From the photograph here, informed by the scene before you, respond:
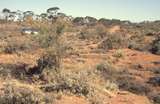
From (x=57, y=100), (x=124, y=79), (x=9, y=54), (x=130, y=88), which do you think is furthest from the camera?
(x=9, y=54)

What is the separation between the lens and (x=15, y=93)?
1167cm

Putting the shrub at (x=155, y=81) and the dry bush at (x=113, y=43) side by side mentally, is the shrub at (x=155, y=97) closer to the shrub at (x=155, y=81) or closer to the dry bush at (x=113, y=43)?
the shrub at (x=155, y=81)

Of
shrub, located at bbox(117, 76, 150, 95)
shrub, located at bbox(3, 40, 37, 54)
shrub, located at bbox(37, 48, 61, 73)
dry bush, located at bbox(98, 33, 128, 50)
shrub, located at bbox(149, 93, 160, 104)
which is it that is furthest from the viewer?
dry bush, located at bbox(98, 33, 128, 50)

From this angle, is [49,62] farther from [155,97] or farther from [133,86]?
[155,97]

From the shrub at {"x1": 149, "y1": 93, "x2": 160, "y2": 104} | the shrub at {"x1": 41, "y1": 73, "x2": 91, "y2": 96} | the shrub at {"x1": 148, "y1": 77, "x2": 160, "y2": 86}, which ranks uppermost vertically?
the shrub at {"x1": 41, "y1": 73, "x2": 91, "y2": 96}

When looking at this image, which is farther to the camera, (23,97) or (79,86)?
(79,86)

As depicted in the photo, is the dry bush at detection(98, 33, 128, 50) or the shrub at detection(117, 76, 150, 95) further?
the dry bush at detection(98, 33, 128, 50)

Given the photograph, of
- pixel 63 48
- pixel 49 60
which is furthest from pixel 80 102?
pixel 63 48

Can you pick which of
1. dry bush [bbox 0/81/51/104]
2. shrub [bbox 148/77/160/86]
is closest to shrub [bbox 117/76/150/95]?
shrub [bbox 148/77/160/86]

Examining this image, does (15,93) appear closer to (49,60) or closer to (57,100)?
(57,100)

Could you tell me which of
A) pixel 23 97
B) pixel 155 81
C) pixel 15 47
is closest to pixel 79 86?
pixel 23 97

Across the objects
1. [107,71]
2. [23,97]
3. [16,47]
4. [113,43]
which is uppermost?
[16,47]

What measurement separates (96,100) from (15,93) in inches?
116

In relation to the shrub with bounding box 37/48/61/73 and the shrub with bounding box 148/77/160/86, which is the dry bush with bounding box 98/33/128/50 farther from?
the shrub with bounding box 148/77/160/86
